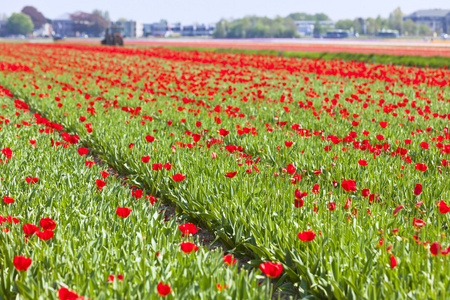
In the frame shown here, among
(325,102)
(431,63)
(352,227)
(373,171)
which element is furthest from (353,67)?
(352,227)

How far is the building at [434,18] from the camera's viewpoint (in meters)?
147

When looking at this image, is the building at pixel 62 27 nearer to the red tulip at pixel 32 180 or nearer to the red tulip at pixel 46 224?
the red tulip at pixel 32 180

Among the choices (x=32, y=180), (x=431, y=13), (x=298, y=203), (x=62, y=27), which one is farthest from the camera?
(x=62, y=27)

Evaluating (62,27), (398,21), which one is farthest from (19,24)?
(398,21)

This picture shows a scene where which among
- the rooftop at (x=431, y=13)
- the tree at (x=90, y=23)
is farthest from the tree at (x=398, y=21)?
the tree at (x=90, y=23)

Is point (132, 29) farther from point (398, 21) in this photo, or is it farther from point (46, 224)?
point (46, 224)

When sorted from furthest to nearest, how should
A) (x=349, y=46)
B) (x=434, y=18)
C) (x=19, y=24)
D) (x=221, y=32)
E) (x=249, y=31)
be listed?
(x=19, y=24) → (x=434, y=18) → (x=249, y=31) → (x=221, y=32) → (x=349, y=46)

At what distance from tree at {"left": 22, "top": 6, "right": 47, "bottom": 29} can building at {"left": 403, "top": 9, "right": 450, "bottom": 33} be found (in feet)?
445

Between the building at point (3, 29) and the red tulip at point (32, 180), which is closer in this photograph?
the red tulip at point (32, 180)

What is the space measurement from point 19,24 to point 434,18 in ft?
451

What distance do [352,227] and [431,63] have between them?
20471 mm

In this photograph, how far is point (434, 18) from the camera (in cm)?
15338

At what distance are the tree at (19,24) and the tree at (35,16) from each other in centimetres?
1587

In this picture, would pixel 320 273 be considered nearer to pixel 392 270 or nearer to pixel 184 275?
pixel 392 270
